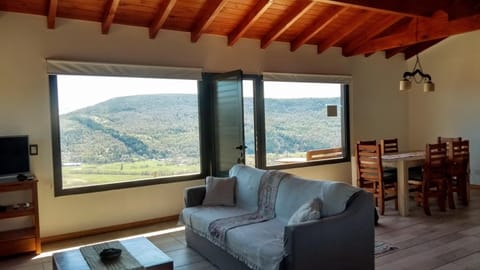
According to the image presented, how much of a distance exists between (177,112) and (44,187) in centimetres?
195

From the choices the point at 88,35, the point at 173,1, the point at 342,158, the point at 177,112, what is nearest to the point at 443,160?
the point at 342,158

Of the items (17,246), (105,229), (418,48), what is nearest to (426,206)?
(418,48)

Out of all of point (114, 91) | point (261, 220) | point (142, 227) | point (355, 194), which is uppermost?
point (114, 91)

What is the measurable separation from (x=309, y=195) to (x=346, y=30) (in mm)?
3763

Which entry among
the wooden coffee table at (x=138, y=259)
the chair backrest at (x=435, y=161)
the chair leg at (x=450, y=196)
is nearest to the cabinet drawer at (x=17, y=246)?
the wooden coffee table at (x=138, y=259)

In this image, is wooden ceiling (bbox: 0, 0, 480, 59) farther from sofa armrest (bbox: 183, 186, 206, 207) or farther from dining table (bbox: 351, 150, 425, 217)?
sofa armrest (bbox: 183, 186, 206, 207)

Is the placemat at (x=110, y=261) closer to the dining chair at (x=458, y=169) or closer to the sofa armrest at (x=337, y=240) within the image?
the sofa armrest at (x=337, y=240)

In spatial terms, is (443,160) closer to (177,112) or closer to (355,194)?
(355,194)

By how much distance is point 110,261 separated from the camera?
8.59 feet

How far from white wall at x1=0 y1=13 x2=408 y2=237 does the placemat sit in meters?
1.90

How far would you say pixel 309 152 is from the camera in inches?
262

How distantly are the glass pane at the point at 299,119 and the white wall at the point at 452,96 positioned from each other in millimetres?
1938

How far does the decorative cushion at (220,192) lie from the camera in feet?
Answer: 13.3

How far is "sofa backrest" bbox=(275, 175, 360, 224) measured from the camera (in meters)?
2.88
